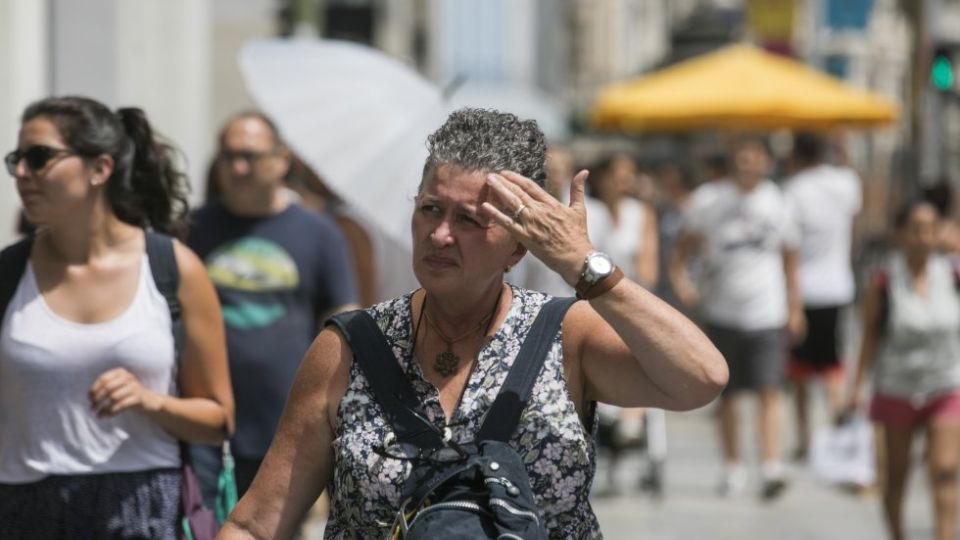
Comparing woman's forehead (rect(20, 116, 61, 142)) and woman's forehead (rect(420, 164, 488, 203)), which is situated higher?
woman's forehead (rect(420, 164, 488, 203))

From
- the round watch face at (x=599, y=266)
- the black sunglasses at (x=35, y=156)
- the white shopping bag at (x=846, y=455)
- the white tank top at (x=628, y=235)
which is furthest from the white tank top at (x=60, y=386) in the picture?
the white tank top at (x=628, y=235)

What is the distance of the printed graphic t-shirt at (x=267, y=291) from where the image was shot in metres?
6.61

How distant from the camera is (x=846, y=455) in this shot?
10.1m

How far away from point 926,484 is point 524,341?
9.36 m

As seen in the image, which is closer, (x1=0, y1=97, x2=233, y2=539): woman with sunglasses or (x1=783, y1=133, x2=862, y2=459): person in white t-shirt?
(x1=0, y1=97, x2=233, y2=539): woman with sunglasses

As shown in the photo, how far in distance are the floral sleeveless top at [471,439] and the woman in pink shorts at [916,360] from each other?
226 inches

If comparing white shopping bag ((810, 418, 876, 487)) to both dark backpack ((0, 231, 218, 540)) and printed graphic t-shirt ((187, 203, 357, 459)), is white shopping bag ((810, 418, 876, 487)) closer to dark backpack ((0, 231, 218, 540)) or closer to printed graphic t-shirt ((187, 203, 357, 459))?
printed graphic t-shirt ((187, 203, 357, 459))

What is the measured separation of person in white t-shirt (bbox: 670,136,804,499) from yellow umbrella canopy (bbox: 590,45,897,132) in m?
6.54

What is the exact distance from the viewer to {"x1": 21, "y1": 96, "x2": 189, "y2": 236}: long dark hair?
489 centimetres

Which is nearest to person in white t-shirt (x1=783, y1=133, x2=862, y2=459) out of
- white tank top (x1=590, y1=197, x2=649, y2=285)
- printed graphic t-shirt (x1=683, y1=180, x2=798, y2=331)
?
printed graphic t-shirt (x1=683, y1=180, x2=798, y2=331)

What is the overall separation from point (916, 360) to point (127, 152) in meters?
5.22

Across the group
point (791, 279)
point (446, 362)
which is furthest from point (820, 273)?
point (446, 362)

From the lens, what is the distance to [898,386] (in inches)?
365

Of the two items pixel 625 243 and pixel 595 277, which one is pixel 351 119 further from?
pixel 625 243
